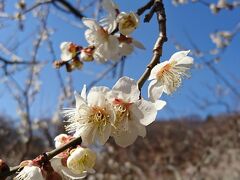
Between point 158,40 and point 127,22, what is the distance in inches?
9.1

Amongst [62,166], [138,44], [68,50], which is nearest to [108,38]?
[138,44]

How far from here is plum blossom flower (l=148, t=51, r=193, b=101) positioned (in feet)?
3.10

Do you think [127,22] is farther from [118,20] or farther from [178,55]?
[178,55]

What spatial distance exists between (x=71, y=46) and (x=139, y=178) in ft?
18.9

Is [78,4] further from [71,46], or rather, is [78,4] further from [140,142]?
[140,142]

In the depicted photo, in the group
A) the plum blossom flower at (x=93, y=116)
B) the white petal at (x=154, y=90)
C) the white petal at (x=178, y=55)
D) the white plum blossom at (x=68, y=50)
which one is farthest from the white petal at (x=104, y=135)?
the white plum blossom at (x=68, y=50)

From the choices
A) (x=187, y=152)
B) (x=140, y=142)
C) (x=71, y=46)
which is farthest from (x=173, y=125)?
(x=71, y=46)

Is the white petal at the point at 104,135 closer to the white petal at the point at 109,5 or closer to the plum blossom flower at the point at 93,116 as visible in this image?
the plum blossom flower at the point at 93,116

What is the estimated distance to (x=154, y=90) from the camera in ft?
3.10

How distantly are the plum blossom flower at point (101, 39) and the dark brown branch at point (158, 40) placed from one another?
0.71 feet

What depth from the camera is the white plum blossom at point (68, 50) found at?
1507mm

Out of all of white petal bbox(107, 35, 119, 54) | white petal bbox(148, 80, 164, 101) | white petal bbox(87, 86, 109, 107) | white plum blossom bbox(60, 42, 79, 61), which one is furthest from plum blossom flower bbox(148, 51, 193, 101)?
white plum blossom bbox(60, 42, 79, 61)

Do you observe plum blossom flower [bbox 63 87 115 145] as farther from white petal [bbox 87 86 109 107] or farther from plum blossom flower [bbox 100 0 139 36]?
plum blossom flower [bbox 100 0 139 36]

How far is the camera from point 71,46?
1.51m
